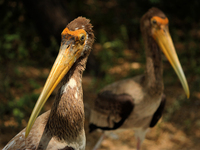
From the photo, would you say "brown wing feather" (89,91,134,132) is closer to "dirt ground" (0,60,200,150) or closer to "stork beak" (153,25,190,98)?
"dirt ground" (0,60,200,150)

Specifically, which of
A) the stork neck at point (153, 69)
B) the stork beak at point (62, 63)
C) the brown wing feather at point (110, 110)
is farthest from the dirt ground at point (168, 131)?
the stork beak at point (62, 63)

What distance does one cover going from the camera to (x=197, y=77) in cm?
483

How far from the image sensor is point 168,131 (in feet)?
13.1

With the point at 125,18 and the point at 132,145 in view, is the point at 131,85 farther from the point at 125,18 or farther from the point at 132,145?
the point at 125,18

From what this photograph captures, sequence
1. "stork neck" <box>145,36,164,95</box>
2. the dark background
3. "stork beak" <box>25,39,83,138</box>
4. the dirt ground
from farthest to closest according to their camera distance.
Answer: the dark background, the dirt ground, "stork neck" <box>145,36,164,95</box>, "stork beak" <box>25,39,83,138</box>

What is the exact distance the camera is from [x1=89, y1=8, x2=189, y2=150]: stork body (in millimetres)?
2828

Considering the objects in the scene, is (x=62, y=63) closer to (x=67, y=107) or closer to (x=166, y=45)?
(x=67, y=107)

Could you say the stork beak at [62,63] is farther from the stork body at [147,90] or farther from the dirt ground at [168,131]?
the dirt ground at [168,131]

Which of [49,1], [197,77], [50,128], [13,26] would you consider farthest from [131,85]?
[13,26]

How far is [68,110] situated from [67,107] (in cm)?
2

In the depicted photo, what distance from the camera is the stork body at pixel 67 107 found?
1.71 meters

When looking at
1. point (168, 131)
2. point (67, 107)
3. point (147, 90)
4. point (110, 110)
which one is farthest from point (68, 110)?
point (168, 131)

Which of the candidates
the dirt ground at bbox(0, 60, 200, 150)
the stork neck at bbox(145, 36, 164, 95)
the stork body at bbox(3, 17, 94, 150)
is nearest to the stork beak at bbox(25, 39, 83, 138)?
the stork body at bbox(3, 17, 94, 150)

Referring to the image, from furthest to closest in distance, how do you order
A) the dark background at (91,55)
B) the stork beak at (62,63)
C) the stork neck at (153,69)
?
the dark background at (91,55) < the stork neck at (153,69) < the stork beak at (62,63)
